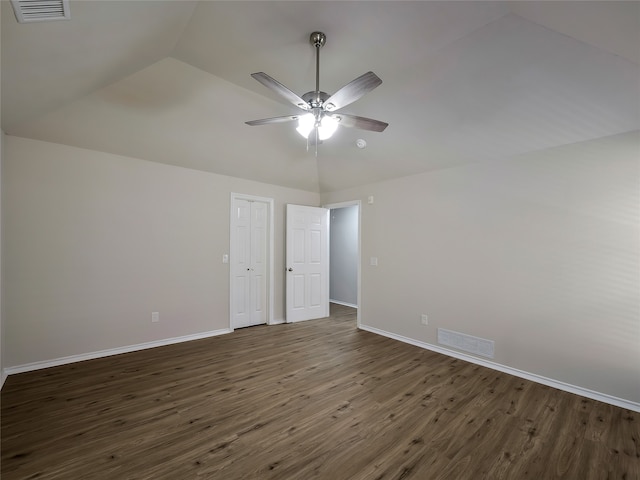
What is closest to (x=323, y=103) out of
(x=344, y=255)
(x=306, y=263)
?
(x=306, y=263)

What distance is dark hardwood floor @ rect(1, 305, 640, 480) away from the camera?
1.67 meters

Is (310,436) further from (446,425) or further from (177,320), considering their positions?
(177,320)

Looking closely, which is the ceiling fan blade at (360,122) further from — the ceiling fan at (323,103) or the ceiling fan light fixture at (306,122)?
the ceiling fan light fixture at (306,122)

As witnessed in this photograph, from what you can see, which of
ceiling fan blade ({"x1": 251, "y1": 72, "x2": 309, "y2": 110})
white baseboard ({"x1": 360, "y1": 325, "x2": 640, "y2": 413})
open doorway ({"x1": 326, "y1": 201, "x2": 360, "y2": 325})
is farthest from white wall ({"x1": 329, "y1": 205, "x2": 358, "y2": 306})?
ceiling fan blade ({"x1": 251, "y1": 72, "x2": 309, "y2": 110})

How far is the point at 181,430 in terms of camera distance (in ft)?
6.54

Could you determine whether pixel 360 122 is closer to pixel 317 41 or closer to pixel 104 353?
pixel 317 41

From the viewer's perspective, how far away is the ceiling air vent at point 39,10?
1211 mm

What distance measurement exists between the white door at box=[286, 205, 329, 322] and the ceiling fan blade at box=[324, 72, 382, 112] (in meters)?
2.98

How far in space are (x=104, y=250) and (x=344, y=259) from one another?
185 inches

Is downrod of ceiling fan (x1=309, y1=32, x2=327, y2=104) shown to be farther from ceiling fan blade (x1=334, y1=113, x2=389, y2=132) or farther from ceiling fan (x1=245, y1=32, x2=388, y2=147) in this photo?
ceiling fan blade (x1=334, y1=113, x2=389, y2=132)

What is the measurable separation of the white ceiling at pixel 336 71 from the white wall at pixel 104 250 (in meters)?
0.34

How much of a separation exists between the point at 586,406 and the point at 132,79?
5206mm

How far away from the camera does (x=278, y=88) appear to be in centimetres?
179

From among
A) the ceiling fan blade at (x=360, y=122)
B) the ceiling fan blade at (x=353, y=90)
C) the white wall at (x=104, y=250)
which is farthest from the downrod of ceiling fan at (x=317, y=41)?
the white wall at (x=104, y=250)
